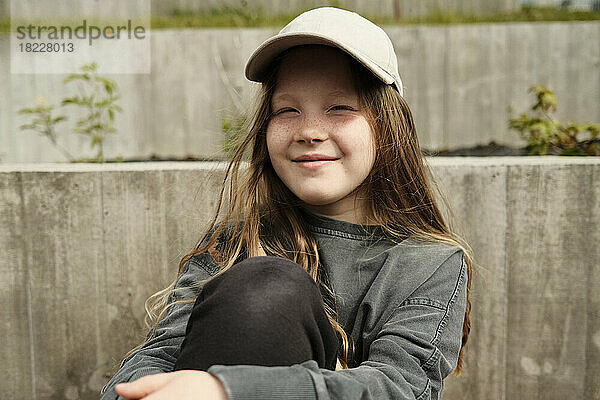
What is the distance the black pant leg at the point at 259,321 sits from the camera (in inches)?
46.7

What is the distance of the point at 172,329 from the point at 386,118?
72 centimetres

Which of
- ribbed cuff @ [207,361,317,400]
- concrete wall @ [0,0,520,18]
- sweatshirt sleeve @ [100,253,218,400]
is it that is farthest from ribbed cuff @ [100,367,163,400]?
concrete wall @ [0,0,520,18]

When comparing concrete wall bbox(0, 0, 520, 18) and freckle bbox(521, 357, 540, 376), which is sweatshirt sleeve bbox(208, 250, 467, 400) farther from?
concrete wall bbox(0, 0, 520, 18)

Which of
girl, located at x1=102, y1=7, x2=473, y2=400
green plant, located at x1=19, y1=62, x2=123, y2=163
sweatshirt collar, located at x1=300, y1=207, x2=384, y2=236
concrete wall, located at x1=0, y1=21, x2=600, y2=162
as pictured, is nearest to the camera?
girl, located at x1=102, y1=7, x2=473, y2=400

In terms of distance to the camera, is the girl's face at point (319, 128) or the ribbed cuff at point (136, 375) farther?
the girl's face at point (319, 128)

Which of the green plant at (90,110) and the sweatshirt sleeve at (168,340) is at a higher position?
the green plant at (90,110)

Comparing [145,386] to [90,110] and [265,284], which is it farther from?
[90,110]

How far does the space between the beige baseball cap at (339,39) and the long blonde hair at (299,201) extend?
52mm

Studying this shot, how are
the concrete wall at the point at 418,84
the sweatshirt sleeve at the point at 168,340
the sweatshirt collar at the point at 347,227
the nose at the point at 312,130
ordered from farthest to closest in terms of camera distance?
the concrete wall at the point at 418,84 < the sweatshirt collar at the point at 347,227 < the nose at the point at 312,130 < the sweatshirt sleeve at the point at 168,340

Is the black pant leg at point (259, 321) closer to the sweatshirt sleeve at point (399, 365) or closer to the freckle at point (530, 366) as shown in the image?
the sweatshirt sleeve at point (399, 365)

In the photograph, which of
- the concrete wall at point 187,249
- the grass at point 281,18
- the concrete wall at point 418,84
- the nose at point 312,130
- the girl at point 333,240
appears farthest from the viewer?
the grass at point 281,18

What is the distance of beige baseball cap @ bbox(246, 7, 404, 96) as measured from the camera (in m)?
1.51

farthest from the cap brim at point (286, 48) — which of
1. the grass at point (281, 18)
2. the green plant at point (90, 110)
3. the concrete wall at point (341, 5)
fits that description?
the concrete wall at point (341, 5)

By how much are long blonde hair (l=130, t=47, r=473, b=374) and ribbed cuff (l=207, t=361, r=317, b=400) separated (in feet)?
1.60
